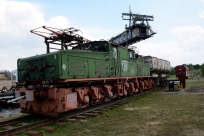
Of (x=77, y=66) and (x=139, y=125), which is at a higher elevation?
(x=77, y=66)

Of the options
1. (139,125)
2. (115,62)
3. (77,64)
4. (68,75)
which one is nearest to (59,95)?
(68,75)

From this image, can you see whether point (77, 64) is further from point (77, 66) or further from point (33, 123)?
point (33, 123)

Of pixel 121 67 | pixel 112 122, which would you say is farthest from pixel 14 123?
pixel 121 67

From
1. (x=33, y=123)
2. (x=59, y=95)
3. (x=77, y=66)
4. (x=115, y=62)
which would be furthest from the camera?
(x=115, y=62)

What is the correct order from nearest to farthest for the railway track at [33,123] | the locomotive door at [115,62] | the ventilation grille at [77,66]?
the railway track at [33,123]
the ventilation grille at [77,66]
the locomotive door at [115,62]

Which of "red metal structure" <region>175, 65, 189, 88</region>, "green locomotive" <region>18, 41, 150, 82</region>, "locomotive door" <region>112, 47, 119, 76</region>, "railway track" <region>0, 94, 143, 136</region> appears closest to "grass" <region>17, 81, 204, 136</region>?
"railway track" <region>0, 94, 143, 136</region>

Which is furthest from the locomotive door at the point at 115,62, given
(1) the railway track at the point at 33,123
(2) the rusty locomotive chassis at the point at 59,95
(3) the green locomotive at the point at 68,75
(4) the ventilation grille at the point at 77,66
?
(1) the railway track at the point at 33,123

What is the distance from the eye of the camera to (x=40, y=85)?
7824mm

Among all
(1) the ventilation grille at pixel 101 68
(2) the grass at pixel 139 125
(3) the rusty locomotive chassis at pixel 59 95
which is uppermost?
(1) the ventilation grille at pixel 101 68

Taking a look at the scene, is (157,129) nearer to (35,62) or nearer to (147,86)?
(35,62)

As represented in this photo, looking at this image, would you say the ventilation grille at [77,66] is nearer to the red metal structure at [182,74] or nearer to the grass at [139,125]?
the grass at [139,125]

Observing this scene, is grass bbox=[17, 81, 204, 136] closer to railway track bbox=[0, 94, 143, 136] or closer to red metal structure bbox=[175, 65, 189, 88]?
railway track bbox=[0, 94, 143, 136]

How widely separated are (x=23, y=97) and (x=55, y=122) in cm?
184

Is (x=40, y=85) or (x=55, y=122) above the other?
(x=40, y=85)
